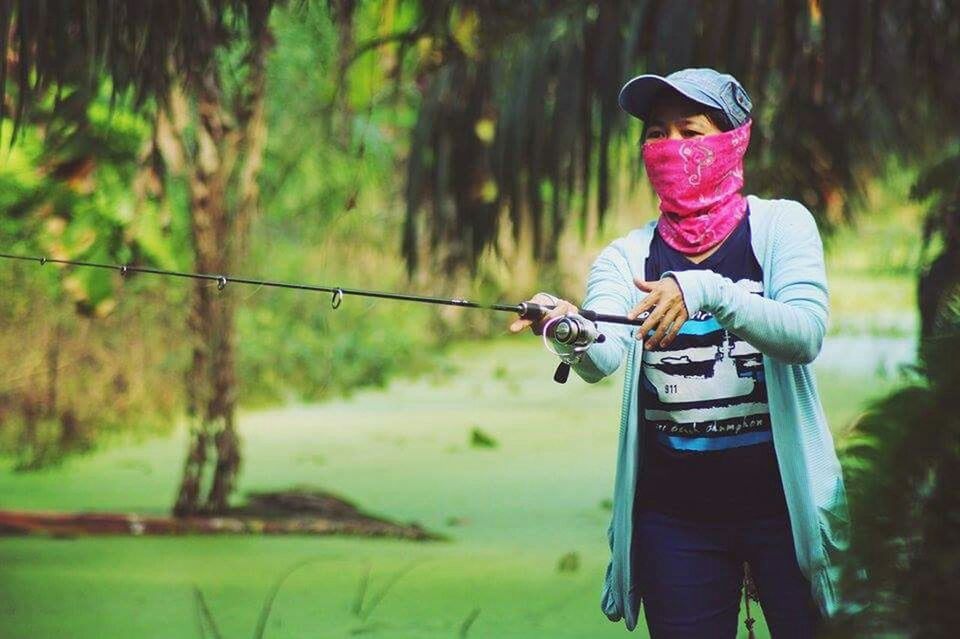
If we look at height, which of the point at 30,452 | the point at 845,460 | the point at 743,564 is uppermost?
the point at 845,460

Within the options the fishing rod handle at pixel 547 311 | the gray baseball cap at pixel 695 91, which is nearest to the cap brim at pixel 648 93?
the gray baseball cap at pixel 695 91

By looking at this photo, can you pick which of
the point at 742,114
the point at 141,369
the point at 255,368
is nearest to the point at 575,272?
the point at 255,368

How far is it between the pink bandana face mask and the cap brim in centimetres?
5

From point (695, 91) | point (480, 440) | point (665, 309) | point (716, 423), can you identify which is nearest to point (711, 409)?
point (716, 423)

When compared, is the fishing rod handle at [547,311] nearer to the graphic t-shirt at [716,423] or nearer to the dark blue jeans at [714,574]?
the graphic t-shirt at [716,423]

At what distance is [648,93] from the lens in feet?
7.79

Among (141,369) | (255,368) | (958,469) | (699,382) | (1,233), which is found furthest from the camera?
(255,368)

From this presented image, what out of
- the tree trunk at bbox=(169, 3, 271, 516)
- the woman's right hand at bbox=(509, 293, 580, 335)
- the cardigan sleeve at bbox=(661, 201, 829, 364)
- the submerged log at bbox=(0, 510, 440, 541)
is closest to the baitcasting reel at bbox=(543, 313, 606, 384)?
the woman's right hand at bbox=(509, 293, 580, 335)

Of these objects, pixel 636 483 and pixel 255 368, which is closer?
pixel 636 483

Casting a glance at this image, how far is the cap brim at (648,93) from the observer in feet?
7.54

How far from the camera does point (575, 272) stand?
14.7 metres

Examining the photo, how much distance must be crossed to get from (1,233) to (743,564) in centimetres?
628

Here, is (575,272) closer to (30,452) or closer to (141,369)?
(141,369)

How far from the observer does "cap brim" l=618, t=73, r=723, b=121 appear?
2299 millimetres
